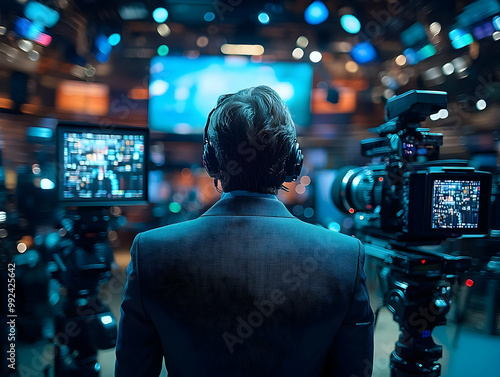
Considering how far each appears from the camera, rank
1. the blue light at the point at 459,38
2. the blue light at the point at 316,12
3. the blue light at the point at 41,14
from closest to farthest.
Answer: the blue light at the point at 41,14 → the blue light at the point at 459,38 → the blue light at the point at 316,12

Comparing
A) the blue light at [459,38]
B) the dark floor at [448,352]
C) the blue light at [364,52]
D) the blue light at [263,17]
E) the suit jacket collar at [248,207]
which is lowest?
the dark floor at [448,352]

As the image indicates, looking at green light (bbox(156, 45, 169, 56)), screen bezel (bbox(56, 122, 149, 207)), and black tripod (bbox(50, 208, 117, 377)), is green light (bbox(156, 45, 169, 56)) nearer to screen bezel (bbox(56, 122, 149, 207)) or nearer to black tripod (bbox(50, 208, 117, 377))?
screen bezel (bbox(56, 122, 149, 207))

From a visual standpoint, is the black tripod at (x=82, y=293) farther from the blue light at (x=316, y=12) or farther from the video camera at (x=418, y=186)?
the blue light at (x=316, y=12)

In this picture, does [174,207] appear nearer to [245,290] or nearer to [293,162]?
[293,162]

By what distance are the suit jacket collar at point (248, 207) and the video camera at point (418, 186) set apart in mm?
1052

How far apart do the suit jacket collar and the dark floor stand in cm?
210

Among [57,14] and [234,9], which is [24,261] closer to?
[57,14]

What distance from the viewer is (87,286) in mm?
1754

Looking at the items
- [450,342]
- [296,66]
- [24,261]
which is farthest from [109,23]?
[450,342]

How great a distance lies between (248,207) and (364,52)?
497 centimetres

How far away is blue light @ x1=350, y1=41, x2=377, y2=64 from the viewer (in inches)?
194

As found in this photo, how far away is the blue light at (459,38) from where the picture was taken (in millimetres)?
3596

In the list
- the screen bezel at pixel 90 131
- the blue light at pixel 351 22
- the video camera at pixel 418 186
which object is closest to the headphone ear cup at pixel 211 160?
the screen bezel at pixel 90 131

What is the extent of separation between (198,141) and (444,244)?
3545 mm
